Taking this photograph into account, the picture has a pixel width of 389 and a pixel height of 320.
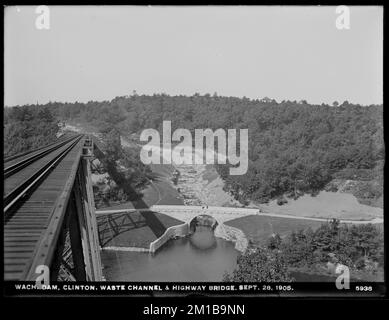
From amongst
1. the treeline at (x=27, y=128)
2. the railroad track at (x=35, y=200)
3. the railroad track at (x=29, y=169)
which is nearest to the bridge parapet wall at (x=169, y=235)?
the railroad track at (x=35, y=200)

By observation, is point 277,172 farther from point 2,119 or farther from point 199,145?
point 2,119

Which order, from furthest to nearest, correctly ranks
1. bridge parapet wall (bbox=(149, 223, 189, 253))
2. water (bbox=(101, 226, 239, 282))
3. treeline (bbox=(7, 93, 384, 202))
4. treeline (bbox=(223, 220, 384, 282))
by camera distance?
bridge parapet wall (bbox=(149, 223, 189, 253)) < treeline (bbox=(7, 93, 384, 202)) < water (bbox=(101, 226, 239, 282)) < treeline (bbox=(223, 220, 384, 282))

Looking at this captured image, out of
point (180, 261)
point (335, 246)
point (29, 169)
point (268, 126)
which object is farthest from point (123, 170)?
point (335, 246)

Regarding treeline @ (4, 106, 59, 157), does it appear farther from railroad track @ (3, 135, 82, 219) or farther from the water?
the water

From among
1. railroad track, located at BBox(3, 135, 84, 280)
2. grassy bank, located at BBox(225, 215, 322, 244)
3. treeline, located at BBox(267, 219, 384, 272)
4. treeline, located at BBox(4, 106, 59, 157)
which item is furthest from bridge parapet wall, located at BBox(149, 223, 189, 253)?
treeline, located at BBox(4, 106, 59, 157)

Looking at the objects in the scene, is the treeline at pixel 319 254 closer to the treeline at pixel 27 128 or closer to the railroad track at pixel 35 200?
the railroad track at pixel 35 200
